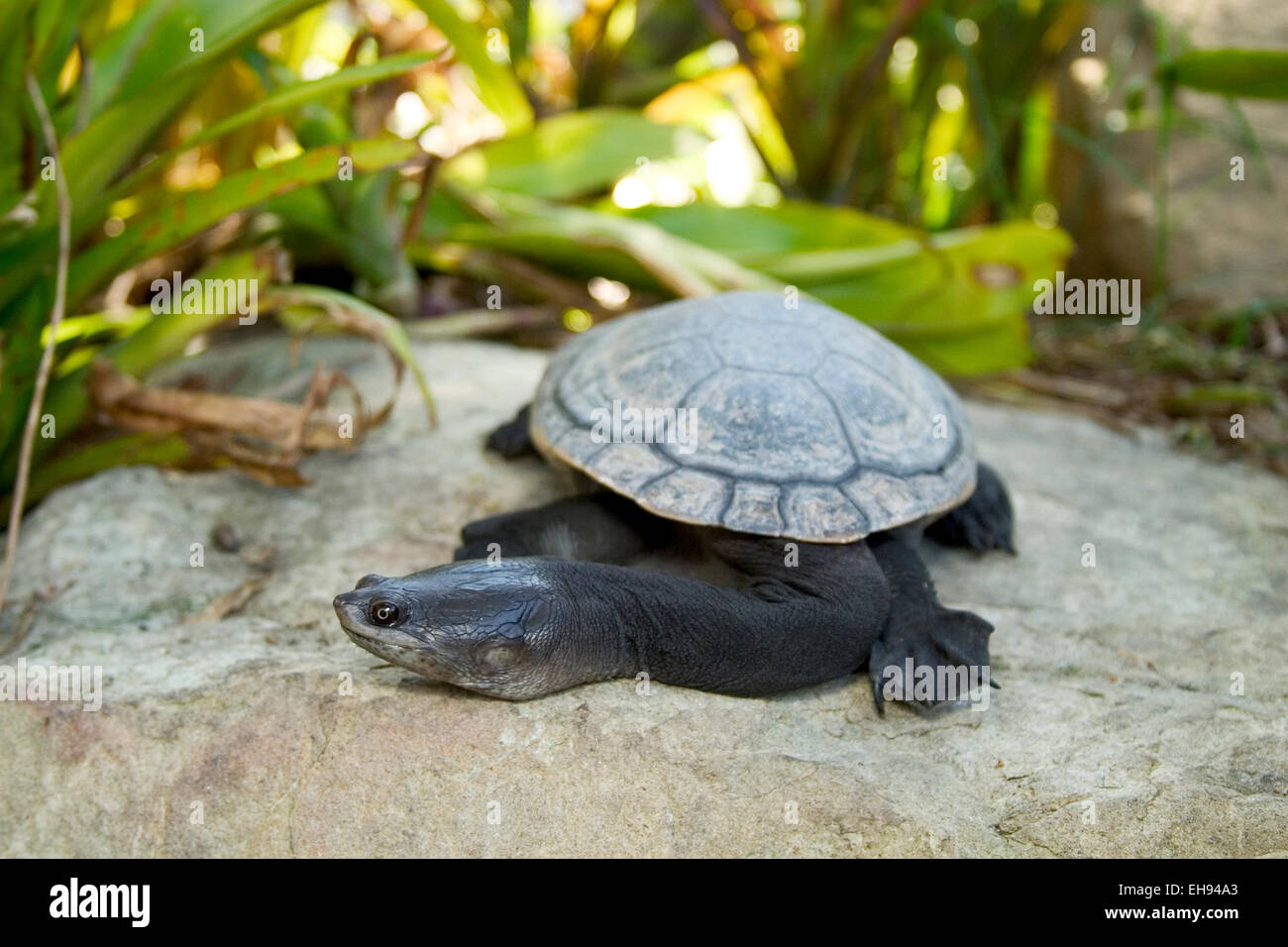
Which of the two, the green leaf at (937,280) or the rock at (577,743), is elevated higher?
the green leaf at (937,280)

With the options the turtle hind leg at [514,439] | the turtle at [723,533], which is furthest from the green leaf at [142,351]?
the turtle at [723,533]

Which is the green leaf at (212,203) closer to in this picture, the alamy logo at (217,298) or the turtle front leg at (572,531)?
the alamy logo at (217,298)

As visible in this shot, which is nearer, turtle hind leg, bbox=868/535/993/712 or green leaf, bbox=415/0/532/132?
turtle hind leg, bbox=868/535/993/712

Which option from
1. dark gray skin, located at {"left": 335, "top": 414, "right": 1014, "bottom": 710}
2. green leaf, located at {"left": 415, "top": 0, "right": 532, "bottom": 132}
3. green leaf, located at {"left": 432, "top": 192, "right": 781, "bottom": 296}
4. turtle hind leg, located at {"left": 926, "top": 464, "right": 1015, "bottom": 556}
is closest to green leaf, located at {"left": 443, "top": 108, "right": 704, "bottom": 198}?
green leaf, located at {"left": 432, "top": 192, "right": 781, "bottom": 296}

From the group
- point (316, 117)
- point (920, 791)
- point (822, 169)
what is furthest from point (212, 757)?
point (822, 169)

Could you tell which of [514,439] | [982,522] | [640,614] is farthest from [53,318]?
[982,522]

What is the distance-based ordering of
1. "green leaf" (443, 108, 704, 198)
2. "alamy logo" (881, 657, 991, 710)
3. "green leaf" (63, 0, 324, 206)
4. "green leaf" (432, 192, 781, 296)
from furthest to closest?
"green leaf" (443, 108, 704, 198), "green leaf" (432, 192, 781, 296), "green leaf" (63, 0, 324, 206), "alamy logo" (881, 657, 991, 710)

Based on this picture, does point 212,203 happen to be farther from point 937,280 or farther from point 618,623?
point 937,280

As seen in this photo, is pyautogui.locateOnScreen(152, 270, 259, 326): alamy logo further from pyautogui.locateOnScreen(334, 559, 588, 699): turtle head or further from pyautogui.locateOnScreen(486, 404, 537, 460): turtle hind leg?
pyautogui.locateOnScreen(334, 559, 588, 699): turtle head
